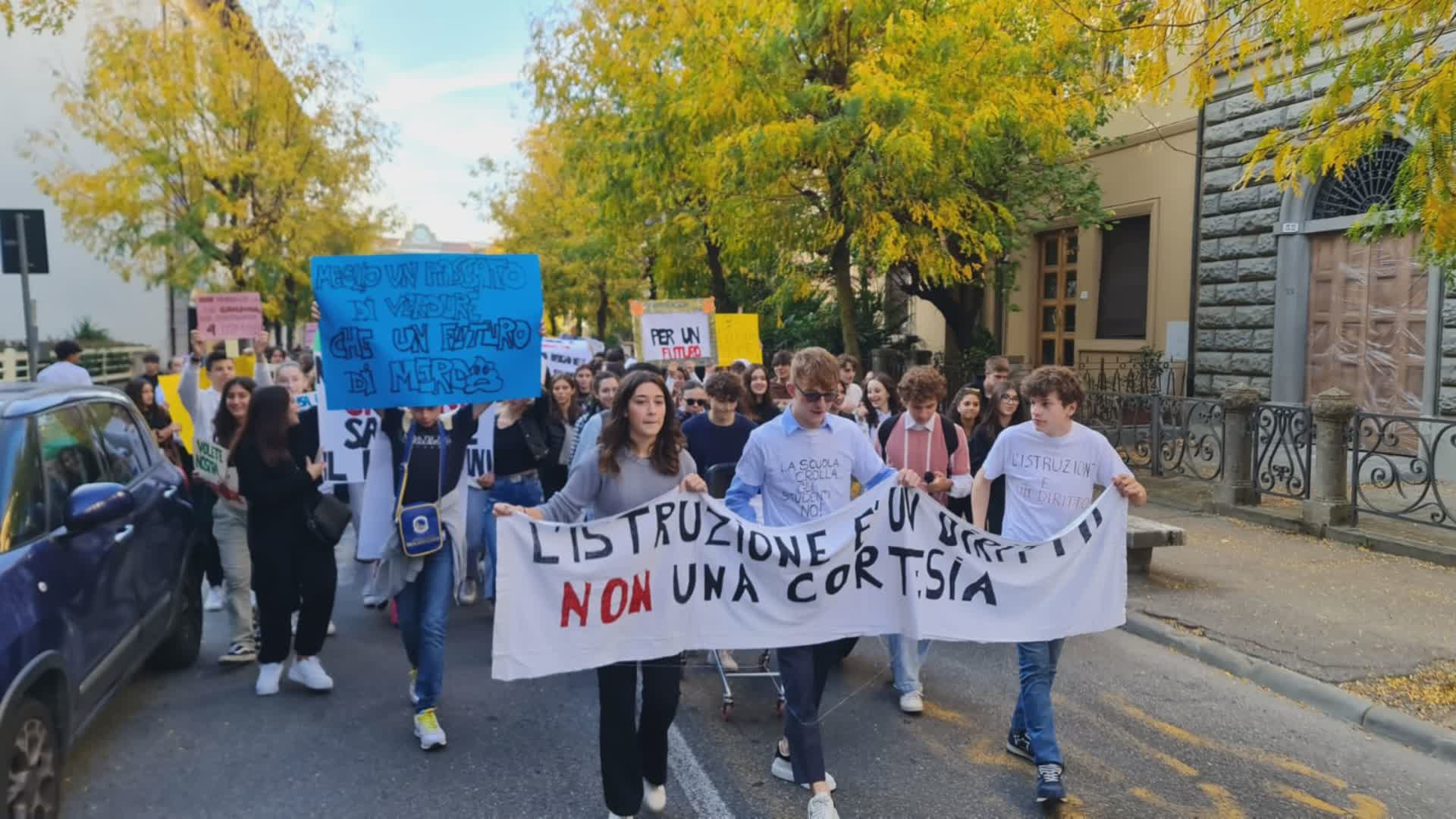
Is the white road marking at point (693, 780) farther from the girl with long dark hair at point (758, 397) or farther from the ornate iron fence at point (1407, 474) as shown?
the ornate iron fence at point (1407, 474)

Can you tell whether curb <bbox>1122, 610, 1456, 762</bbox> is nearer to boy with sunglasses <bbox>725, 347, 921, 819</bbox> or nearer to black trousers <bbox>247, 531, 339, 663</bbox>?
boy with sunglasses <bbox>725, 347, 921, 819</bbox>

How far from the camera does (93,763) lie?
15.6ft

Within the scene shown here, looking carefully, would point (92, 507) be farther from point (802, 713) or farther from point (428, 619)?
point (802, 713)

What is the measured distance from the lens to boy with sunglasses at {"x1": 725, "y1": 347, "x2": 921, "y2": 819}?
447cm

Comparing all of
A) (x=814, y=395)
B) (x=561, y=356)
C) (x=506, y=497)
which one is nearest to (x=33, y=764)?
(x=814, y=395)

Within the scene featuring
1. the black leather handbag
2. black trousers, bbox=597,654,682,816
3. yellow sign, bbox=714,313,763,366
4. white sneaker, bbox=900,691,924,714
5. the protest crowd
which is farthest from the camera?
yellow sign, bbox=714,313,763,366

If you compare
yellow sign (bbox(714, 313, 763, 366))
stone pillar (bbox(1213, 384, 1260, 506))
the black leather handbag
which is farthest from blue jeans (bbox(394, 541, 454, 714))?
stone pillar (bbox(1213, 384, 1260, 506))

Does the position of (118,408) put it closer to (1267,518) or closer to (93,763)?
(93,763)

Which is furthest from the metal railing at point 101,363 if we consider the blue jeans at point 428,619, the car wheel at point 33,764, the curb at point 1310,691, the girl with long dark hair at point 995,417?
the curb at point 1310,691

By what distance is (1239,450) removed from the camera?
11.0 metres

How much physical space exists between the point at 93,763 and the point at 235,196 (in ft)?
75.3

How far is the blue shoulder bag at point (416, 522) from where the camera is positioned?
494cm

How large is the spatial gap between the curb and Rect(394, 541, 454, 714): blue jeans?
15.2 ft

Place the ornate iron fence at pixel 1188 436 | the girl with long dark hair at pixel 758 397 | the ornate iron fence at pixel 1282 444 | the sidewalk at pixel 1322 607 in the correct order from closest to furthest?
the sidewalk at pixel 1322 607, the girl with long dark hair at pixel 758 397, the ornate iron fence at pixel 1282 444, the ornate iron fence at pixel 1188 436
